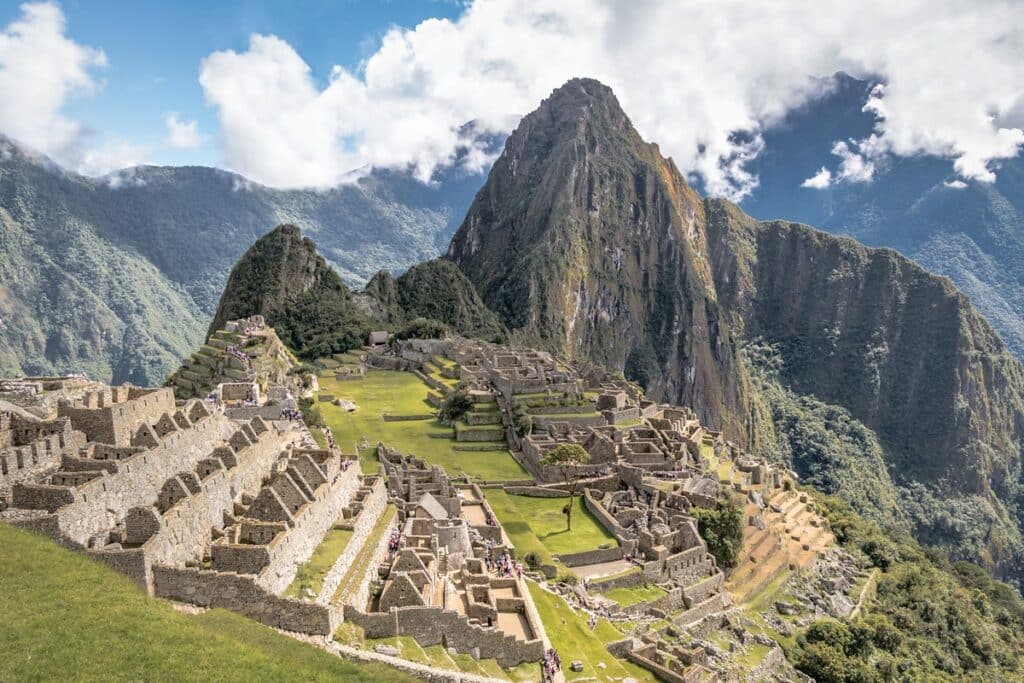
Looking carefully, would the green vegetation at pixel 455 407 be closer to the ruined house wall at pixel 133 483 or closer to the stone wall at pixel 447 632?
the ruined house wall at pixel 133 483

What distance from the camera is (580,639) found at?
2939 cm

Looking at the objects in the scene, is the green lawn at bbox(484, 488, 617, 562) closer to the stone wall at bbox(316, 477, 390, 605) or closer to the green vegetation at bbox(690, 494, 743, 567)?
the green vegetation at bbox(690, 494, 743, 567)

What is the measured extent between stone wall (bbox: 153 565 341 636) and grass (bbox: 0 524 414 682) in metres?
0.59

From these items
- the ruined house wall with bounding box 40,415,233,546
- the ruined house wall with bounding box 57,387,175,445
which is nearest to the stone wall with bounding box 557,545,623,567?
the ruined house wall with bounding box 40,415,233,546

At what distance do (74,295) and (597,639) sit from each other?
109 metres

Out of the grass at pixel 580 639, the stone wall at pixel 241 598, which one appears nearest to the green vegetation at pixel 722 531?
the grass at pixel 580 639

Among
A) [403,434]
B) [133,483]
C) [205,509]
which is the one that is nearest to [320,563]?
[205,509]

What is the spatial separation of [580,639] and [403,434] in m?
31.8

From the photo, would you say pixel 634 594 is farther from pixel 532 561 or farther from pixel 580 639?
pixel 580 639

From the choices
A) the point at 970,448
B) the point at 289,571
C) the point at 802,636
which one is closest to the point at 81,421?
the point at 289,571

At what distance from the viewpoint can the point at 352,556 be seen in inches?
996

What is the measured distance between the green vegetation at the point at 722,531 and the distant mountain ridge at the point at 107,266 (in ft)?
269

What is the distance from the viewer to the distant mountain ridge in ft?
346

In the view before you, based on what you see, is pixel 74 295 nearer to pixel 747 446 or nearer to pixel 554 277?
pixel 554 277
